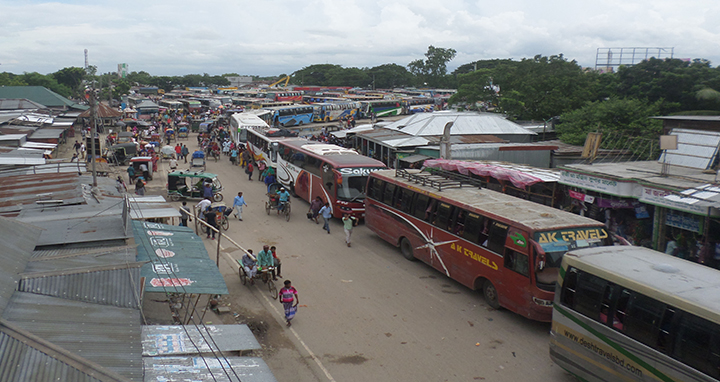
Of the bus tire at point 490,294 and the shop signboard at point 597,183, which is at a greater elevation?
the shop signboard at point 597,183

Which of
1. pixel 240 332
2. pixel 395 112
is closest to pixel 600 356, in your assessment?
pixel 240 332

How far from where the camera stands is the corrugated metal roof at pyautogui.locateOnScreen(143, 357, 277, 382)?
21.3ft

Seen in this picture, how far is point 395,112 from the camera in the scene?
63.7m

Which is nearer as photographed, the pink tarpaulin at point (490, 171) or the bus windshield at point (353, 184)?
the pink tarpaulin at point (490, 171)

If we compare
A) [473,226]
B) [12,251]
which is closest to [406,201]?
[473,226]

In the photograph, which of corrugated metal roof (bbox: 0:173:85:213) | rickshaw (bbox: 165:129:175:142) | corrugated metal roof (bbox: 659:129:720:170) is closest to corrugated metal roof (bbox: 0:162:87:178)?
corrugated metal roof (bbox: 0:173:85:213)

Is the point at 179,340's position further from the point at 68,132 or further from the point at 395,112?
the point at 395,112

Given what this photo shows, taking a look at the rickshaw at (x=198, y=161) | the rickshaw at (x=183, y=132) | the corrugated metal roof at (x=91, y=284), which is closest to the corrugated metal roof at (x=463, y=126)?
the rickshaw at (x=198, y=161)

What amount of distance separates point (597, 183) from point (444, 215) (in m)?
4.83

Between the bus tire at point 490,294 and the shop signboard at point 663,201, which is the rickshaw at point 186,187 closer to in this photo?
the bus tire at point 490,294

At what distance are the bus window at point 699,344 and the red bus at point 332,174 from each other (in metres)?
12.9

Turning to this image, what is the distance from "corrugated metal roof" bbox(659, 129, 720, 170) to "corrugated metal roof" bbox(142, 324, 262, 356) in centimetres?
1263

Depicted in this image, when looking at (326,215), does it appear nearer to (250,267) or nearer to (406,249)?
(406,249)

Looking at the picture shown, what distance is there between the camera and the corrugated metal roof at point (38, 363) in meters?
4.89
